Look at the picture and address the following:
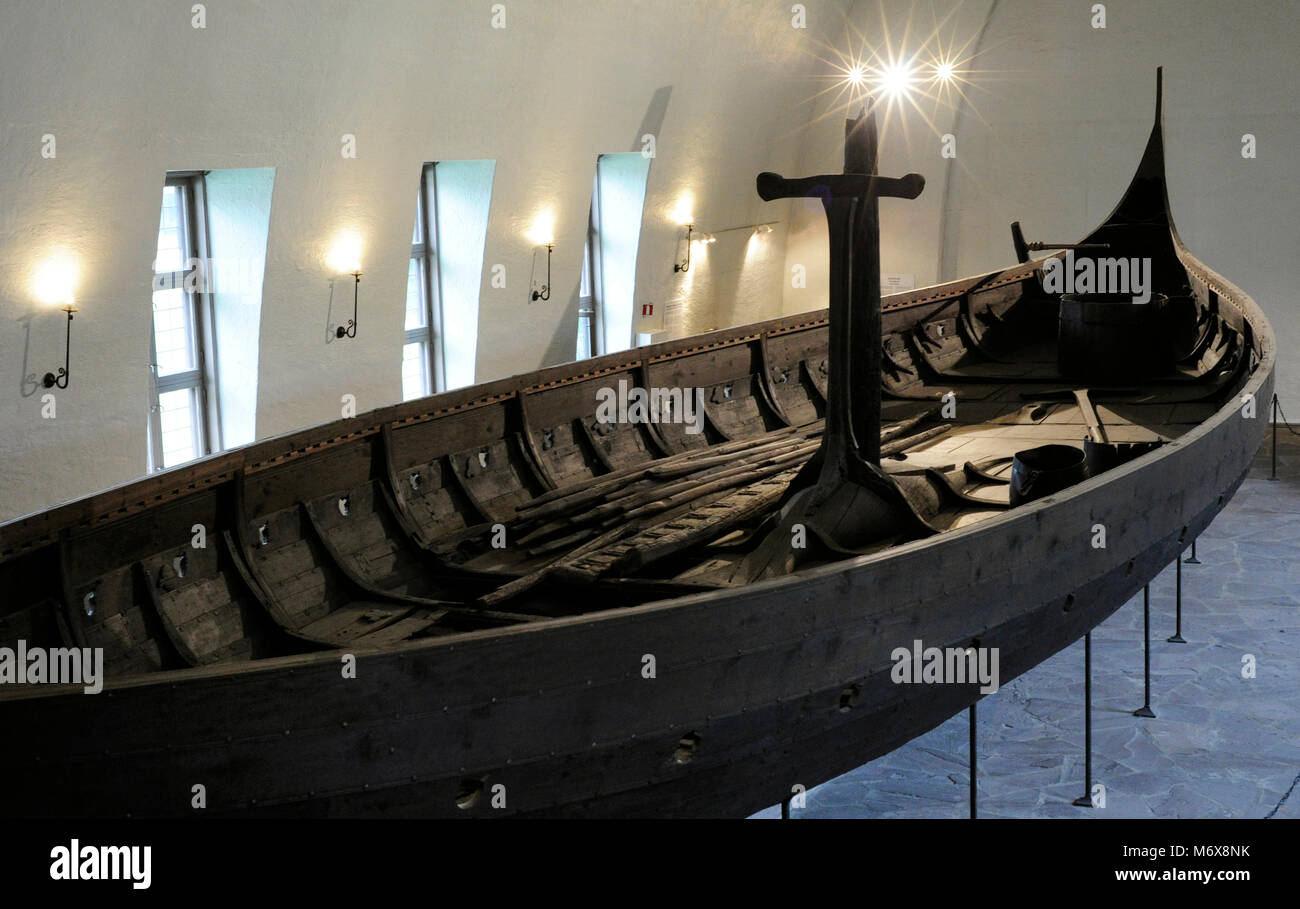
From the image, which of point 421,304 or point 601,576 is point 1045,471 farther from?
point 421,304

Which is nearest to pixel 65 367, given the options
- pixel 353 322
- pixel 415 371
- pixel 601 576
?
pixel 353 322

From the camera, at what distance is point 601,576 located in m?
5.66

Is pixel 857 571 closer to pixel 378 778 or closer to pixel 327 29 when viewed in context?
pixel 378 778

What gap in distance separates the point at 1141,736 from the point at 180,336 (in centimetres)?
786

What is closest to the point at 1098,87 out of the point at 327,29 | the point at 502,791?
the point at 327,29

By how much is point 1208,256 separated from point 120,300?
12.9 m

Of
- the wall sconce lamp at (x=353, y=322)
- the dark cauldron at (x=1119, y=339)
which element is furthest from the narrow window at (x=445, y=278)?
the dark cauldron at (x=1119, y=339)

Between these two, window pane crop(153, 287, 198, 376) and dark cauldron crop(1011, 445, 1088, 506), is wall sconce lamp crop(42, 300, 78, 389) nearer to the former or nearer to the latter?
window pane crop(153, 287, 198, 376)

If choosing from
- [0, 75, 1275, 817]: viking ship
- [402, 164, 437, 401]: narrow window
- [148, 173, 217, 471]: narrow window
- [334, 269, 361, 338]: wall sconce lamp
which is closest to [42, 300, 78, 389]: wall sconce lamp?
[148, 173, 217, 471]: narrow window

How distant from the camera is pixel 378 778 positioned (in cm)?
399

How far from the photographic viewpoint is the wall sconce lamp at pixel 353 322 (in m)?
11.7

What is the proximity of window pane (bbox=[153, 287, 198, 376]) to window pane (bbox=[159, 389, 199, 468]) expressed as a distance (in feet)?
0.72

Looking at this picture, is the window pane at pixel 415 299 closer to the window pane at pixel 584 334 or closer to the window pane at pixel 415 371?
the window pane at pixel 415 371

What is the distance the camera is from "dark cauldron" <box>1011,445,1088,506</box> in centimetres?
662
